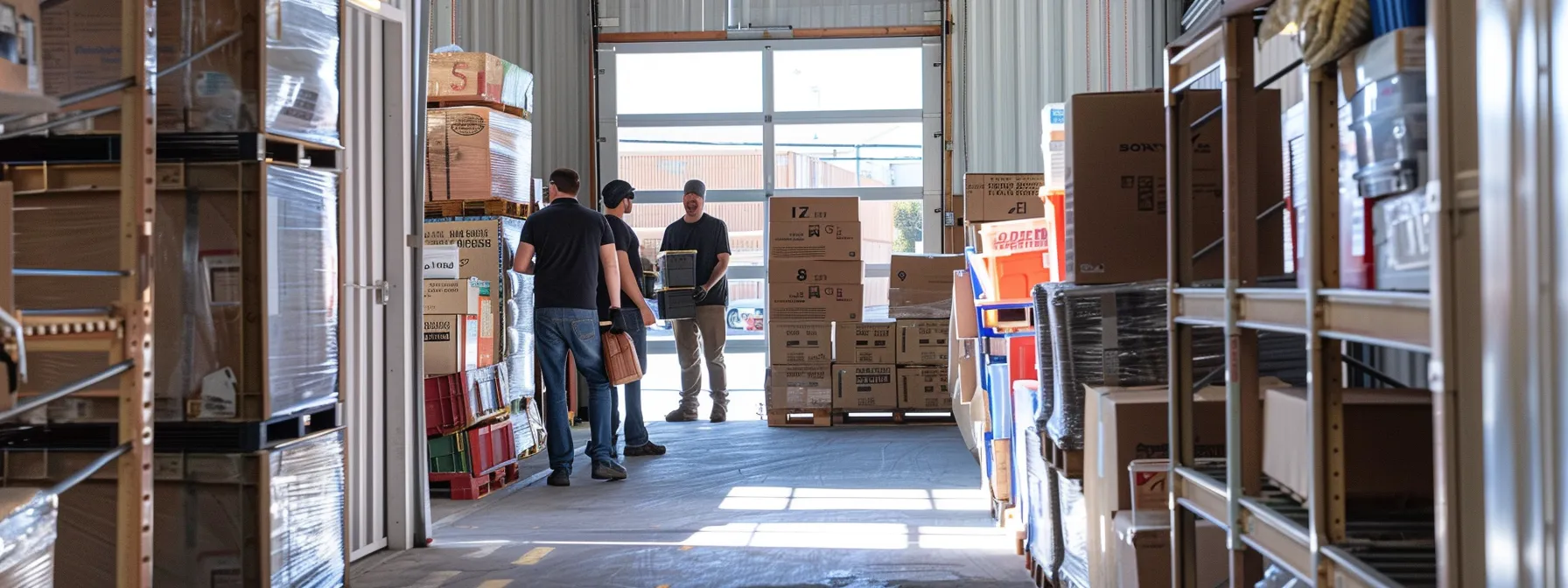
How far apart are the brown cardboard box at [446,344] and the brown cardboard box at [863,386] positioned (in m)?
3.83

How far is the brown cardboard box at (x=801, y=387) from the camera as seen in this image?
9766 millimetres

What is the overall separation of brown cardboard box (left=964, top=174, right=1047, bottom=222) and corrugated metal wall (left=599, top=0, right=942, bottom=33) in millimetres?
4509

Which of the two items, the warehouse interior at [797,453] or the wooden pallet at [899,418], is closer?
the warehouse interior at [797,453]

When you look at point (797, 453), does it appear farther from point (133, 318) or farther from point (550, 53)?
point (133, 318)

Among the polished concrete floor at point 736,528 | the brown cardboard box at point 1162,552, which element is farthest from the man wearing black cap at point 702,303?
the brown cardboard box at point 1162,552

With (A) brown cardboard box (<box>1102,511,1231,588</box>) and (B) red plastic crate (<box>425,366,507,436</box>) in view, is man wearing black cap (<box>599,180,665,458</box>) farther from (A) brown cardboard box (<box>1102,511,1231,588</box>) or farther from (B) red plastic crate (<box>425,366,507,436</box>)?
(A) brown cardboard box (<box>1102,511,1231,588</box>)

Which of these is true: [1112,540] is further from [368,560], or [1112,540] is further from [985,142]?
[985,142]

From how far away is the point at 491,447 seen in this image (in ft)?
22.0

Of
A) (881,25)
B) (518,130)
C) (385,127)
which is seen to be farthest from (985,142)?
(385,127)

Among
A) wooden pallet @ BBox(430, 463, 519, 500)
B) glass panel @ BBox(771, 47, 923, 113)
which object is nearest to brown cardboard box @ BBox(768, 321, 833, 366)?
glass panel @ BBox(771, 47, 923, 113)

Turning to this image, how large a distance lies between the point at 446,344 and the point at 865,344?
414 centimetres

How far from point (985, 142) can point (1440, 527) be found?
30.7 feet

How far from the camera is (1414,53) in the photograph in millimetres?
1907

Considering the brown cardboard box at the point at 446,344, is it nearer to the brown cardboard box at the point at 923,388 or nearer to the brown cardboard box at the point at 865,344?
the brown cardboard box at the point at 865,344
